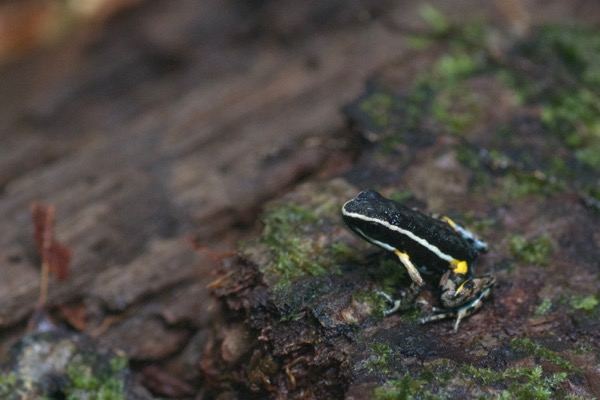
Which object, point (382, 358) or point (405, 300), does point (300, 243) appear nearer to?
point (405, 300)

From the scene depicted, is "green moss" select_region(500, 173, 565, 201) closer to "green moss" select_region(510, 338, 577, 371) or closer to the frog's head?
the frog's head

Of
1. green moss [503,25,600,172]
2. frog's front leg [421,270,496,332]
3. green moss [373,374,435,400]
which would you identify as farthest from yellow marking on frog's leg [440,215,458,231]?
green moss [503,25,600,172]

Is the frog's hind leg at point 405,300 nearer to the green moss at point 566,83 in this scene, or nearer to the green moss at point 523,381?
the green moss at point 523,381

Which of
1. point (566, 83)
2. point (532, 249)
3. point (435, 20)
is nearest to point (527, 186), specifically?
point (532, 249)

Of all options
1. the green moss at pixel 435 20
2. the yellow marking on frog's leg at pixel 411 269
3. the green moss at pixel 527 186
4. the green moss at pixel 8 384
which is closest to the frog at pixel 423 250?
the yellow marking on frog's leg at pixel 411 269

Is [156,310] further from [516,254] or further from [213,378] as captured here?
[516,254]
